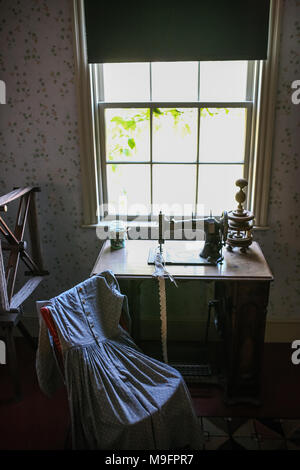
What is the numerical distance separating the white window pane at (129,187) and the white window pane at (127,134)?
0.23ft

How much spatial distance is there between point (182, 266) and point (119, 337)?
20.7 inches

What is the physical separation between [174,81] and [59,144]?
2.84 ft

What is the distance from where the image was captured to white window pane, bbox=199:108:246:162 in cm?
262

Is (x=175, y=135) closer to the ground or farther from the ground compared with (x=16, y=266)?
farther from the ground

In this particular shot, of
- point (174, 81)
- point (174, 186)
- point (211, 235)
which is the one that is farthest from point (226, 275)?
point (174, 81)

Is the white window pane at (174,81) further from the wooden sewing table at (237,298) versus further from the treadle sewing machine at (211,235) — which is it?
the wooden sewing table at (237,298)

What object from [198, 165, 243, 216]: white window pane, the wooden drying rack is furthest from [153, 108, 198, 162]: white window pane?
the wooden drying rack

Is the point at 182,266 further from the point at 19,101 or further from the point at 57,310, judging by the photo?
the point at 19,101

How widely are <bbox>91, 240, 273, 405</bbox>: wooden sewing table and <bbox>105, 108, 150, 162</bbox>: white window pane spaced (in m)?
0.74

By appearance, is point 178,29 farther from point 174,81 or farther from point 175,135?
point 175,135

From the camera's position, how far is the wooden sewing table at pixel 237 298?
2.10 meters

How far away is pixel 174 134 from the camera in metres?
2.68
